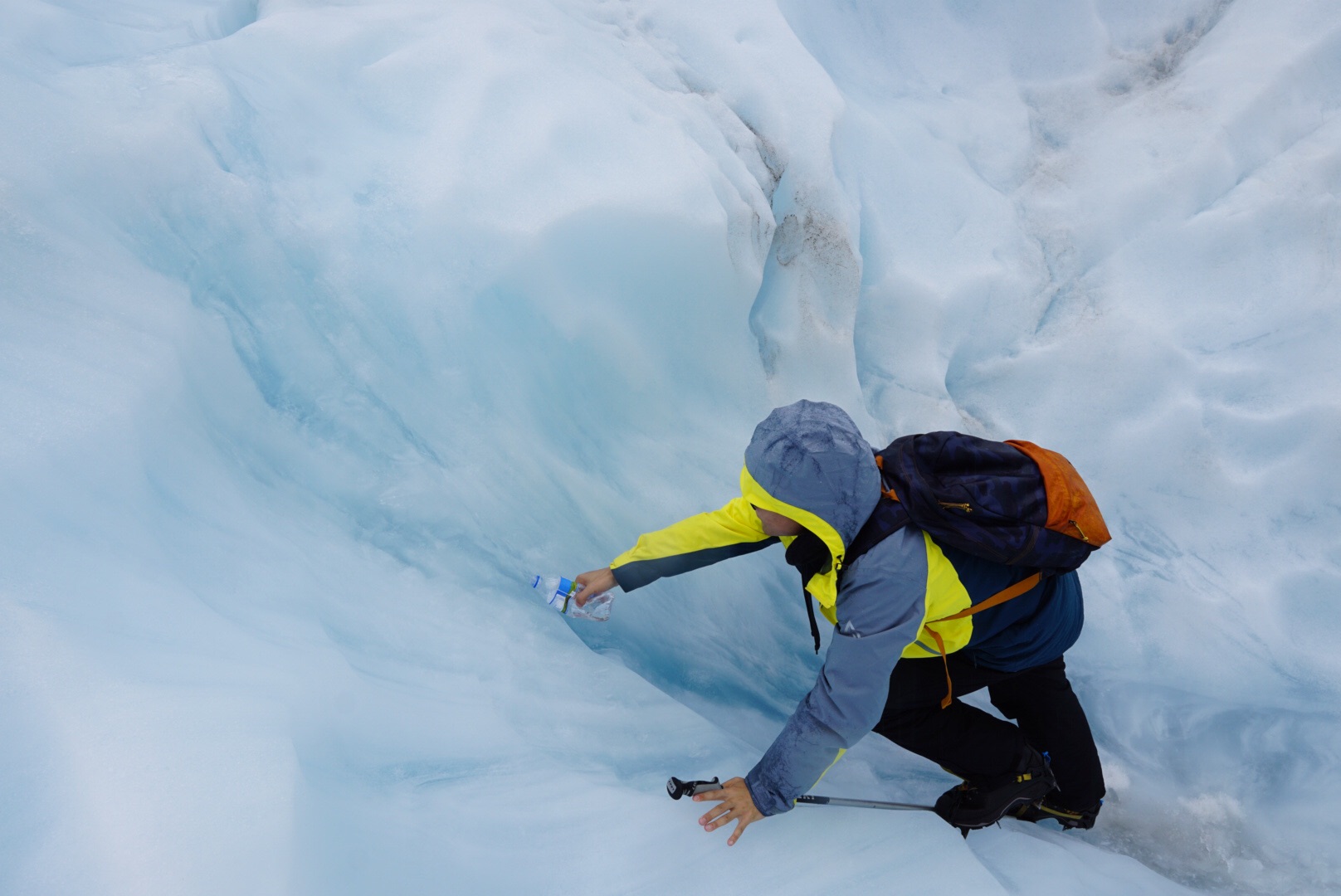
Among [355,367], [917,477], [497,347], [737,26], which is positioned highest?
[737,26]

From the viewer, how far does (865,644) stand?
5.11 ft

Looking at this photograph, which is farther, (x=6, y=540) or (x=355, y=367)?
(x=355, y=367)

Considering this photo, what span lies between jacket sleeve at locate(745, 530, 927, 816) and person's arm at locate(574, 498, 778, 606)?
13.2 inches

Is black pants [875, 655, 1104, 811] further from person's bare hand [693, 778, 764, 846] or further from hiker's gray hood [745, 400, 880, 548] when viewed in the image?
hiker's gray hood [745, 400, 880, 548]

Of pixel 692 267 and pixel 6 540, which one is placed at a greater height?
pixel 692 267

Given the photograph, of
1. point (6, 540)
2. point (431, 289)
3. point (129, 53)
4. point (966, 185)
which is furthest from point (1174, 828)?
point (129, 53)

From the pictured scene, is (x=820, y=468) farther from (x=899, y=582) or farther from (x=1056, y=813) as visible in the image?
(x=1056, y=813)

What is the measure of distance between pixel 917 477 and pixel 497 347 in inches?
44.9

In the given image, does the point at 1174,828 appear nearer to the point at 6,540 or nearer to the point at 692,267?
the point at 692,267

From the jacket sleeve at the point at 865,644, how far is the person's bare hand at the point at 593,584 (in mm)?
552

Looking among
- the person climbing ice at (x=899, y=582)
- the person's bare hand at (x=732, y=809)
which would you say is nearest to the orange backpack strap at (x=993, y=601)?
the person climbing ice at (x=899, y=582)

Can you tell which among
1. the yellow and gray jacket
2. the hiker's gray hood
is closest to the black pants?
the yellow and gray jacket

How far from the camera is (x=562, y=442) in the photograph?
2.27m

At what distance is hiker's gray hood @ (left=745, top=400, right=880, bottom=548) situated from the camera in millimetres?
1517
